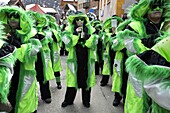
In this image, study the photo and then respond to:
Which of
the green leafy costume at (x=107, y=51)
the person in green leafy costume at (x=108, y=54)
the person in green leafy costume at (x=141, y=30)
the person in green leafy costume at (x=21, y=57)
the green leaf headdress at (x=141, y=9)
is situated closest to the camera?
the person in green leafy costume at (x=141, y=30)

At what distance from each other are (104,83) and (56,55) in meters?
1.56

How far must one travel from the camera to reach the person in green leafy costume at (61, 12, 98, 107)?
4.84m

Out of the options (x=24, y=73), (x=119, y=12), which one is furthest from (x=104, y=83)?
(x=119, y=12)

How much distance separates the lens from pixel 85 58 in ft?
16.2

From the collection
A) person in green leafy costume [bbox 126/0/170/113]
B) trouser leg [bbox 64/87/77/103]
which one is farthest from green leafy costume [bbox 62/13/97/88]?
person in green leafy costume [bbox 126/0/170/113]

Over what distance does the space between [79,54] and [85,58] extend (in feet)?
0.43

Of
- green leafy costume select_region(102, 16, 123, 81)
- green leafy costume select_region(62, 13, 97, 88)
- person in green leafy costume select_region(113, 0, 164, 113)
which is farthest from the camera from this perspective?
green leafy costume select_region(102, 16, 123, 81)

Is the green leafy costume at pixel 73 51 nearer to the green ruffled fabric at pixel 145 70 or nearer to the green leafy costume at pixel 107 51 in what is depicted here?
the green leafy costume at pixel 107 51

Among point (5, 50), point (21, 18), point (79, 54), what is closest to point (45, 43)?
point (79, 54)

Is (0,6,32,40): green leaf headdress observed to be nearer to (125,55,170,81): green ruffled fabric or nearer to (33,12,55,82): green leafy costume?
(33,12,55,82): green leafy costume

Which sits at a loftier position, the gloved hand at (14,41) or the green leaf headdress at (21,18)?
the green leaf headdress at (21,18)

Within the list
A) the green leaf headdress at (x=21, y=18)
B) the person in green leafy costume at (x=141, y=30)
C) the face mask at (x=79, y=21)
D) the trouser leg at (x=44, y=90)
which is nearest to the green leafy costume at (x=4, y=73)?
the green leaf headdress at (x=21, y=18)

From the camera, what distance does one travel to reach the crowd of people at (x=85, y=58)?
1.91m

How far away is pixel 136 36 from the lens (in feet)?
11.4
